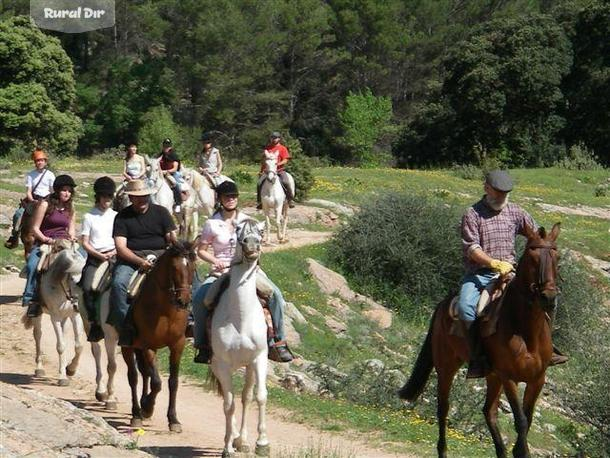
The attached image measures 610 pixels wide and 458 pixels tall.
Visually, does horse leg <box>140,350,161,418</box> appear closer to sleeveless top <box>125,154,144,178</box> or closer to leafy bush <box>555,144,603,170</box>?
sleeveless top <box>125,154,144,178</box>

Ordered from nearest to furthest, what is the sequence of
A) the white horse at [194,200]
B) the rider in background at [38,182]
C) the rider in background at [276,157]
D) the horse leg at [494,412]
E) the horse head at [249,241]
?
1. the horse head at [249,241]
2. the horse leg at [494,412]
3. the rider in background at [38,182]
4. the white horse at [194,200]
5. the rider in background at [276,157]

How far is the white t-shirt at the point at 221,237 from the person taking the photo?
11961mm

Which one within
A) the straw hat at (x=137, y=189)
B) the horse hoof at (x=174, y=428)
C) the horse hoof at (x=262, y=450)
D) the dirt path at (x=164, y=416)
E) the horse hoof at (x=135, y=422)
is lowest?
the dirt path at (x=164, y=416)

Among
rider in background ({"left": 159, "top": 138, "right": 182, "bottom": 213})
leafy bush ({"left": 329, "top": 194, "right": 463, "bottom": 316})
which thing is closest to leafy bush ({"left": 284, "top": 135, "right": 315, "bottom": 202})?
leafy bush ({"left": 329, "top": 194, "right": 463, "bottom": 316})

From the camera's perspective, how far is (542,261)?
11.2 m

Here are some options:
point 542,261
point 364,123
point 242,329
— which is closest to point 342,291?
point 242,329

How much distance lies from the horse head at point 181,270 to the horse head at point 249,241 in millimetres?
1066

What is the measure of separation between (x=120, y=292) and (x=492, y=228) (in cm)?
419

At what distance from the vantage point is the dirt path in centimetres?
1274

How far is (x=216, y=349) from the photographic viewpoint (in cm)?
1158

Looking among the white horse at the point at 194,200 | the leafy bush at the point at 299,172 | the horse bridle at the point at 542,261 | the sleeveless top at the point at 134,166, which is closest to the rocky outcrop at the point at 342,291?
the white horse at the point at 194,200

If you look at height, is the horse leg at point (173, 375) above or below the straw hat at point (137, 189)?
below

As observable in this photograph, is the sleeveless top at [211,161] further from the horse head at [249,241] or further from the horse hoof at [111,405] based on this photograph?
the horse head at [249,241]

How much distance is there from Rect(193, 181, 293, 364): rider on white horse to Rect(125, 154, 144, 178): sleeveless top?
9508 millimetres
